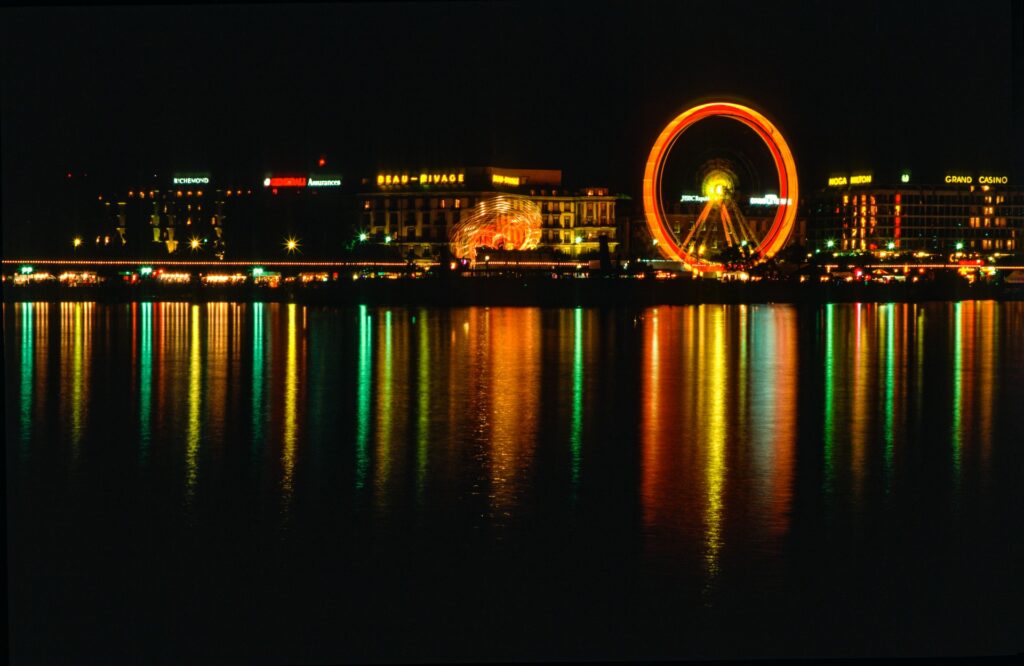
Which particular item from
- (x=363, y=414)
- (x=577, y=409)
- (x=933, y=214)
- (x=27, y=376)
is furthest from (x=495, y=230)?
(x=363, y=414)

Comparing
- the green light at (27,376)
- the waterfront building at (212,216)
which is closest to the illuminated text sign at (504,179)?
the waterfront building at (212,216)

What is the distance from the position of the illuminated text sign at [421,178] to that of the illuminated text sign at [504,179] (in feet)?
7.94

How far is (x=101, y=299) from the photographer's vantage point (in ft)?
211

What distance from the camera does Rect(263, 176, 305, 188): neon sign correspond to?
112812mm

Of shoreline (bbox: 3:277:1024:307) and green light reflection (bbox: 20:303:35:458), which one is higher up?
shoreline (bbox: 3:277:1024:307)

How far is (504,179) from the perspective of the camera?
112 meters

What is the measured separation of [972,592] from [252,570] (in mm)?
4974

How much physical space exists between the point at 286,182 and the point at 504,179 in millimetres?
18111

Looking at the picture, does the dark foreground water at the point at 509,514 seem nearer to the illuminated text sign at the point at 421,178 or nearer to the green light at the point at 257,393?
the green light at the point at 257,393

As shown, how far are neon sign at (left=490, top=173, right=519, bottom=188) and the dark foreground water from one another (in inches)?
3455

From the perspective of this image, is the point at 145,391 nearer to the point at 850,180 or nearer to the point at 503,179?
the point at 503,179

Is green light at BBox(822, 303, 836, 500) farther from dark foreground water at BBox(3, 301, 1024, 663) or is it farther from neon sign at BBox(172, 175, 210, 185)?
neon sign at BBox(172, 175, 210, 185)

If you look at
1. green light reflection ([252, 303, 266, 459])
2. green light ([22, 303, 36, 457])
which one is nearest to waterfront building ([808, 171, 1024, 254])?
green light ([22, 303, 36, 457])

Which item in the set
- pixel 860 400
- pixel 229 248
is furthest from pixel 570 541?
pixel 229 248
